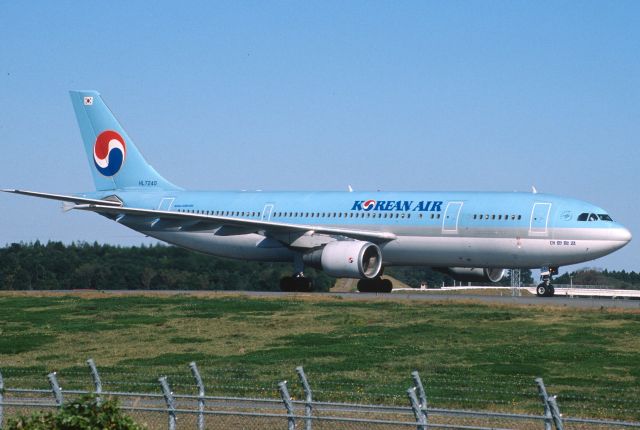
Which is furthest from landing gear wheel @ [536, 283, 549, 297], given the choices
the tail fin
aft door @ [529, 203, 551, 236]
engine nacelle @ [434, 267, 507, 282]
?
the tail fin

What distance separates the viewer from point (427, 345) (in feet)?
99.0

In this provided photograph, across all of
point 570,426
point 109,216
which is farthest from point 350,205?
point 570,426

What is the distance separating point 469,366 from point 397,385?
296cm

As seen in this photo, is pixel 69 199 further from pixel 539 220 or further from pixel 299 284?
pixel 539 220

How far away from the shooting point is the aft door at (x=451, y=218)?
1752 inches

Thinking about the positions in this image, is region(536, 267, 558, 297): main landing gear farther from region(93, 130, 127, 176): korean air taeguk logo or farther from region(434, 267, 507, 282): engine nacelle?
region(93, 130, 127, 176): korean air taeguk logo

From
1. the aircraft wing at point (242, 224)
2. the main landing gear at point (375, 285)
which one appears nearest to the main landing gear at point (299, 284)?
the aircraft wing at point (242, 224)

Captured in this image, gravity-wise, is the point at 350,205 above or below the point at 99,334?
above

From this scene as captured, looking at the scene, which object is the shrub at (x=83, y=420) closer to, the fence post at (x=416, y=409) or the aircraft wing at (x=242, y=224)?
the fence post at (x=416, y=409)

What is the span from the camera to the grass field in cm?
2386

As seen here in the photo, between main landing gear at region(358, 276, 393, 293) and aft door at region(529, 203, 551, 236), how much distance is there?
A: 7.67 metres

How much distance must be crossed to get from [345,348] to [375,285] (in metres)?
18.6

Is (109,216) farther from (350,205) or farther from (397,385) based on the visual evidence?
(397,385)

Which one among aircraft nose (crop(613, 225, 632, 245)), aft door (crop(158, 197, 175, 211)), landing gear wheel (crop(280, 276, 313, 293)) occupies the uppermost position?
aft door (crop(158, 197, 175, 211))
